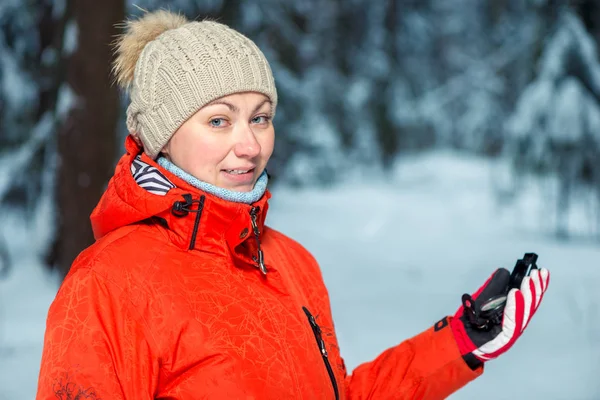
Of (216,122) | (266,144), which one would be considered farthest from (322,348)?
(216,122)

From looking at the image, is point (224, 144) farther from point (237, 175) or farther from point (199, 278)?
point (199, 278)

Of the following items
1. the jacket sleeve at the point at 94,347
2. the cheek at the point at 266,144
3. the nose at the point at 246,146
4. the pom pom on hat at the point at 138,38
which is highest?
the pom pom on hat at the point at 138,38

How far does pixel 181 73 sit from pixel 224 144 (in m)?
0.25

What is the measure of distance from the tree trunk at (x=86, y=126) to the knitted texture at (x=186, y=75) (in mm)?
4520

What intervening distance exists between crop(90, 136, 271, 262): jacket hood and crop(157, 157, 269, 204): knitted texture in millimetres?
23

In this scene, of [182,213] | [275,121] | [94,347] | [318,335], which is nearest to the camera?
[94,347]

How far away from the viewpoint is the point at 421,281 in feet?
27.7

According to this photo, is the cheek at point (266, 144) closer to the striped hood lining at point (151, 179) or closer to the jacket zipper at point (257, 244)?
the jacket zipper at point (257, 244)

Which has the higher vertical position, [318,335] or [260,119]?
[260,119]

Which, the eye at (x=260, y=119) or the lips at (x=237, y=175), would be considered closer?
the lips at (x=237, y=175)

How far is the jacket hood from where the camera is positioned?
190 cm

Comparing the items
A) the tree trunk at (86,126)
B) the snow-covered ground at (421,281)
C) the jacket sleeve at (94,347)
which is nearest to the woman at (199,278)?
the jacket sleeve at (94,347)

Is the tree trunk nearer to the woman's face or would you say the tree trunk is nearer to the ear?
the ear

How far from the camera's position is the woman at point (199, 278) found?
172cm
